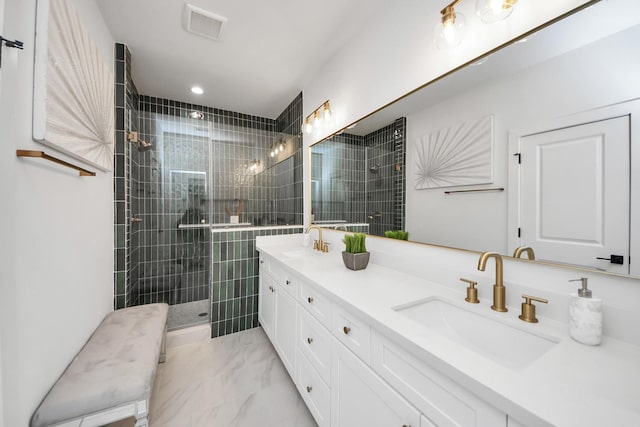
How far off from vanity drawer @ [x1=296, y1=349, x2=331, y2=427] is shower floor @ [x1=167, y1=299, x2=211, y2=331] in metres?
1.32

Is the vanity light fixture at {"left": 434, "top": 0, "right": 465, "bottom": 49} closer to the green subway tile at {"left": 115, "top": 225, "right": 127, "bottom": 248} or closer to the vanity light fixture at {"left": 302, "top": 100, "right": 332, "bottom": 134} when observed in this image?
the vanity light fixture at {"left": 302, "top": 100, "right": 332, "bottom": 134}

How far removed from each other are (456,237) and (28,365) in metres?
1.84

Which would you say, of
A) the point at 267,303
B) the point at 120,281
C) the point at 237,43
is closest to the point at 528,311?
the point at 267,303

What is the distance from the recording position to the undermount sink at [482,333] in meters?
0.75

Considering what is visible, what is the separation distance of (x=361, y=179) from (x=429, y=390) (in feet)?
4.55

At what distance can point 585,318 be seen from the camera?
27.1 inches

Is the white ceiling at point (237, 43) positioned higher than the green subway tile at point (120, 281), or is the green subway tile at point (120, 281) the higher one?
the white ceiling at point (237, 43)

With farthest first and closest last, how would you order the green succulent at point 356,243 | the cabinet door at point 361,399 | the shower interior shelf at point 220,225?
1. the shower interior shelf at point 220,225
2. the green succulent at point 356,243
3. the cabinet door at point 361,399

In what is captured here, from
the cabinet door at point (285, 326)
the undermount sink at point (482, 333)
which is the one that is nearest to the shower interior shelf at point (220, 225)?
the cabinet door at point (285, 326)

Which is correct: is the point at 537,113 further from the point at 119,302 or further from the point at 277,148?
the point at 119,302

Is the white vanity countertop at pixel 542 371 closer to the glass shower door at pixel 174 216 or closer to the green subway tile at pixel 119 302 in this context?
the green subway tile at pixel 119 302

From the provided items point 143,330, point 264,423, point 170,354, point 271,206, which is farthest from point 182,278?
point 264,423

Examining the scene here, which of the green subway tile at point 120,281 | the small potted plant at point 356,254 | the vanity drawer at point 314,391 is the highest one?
the small potted plant at point 356,254

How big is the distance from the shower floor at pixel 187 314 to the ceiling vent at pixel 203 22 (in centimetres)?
236
